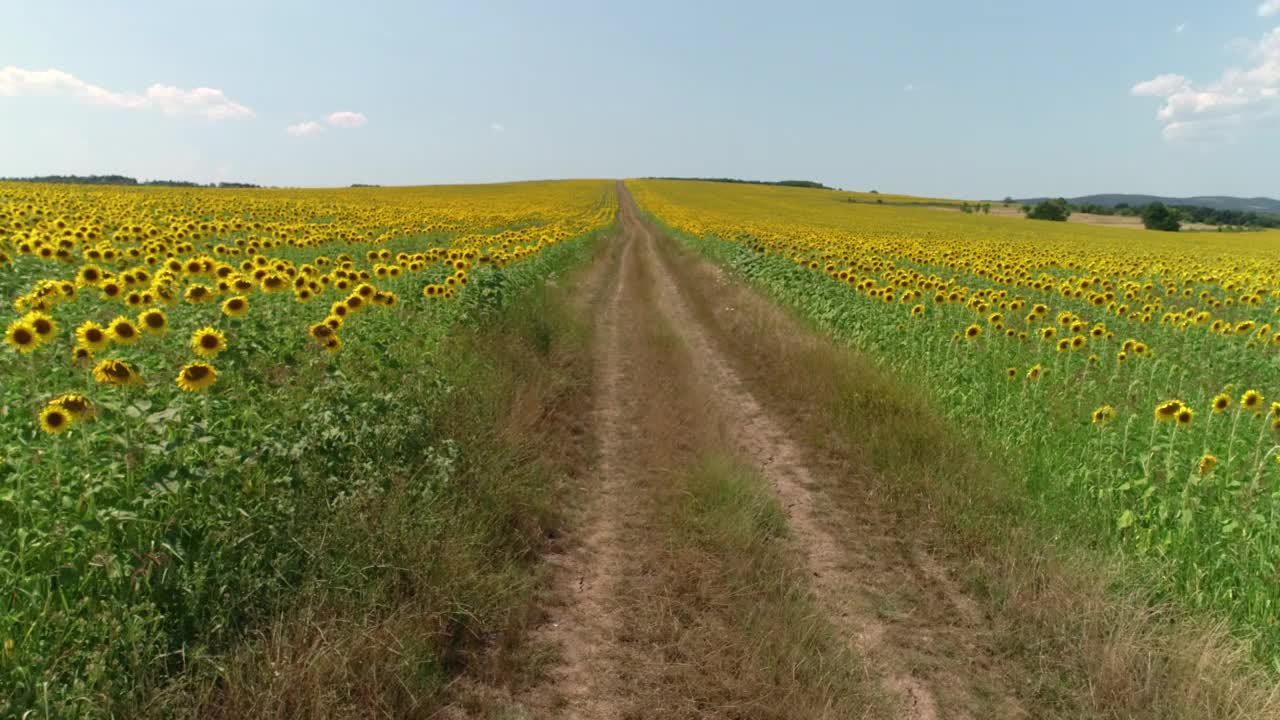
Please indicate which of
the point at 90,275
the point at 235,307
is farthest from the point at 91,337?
the point at 90,275

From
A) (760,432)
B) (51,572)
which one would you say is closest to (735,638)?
(51,572)

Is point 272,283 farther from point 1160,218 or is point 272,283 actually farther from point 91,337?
point 1160,218

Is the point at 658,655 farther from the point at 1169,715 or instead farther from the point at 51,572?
the point at 51,572

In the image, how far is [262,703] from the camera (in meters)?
2.74

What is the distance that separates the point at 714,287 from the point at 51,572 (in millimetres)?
14660

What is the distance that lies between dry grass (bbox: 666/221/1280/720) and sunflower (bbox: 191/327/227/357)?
488 cm

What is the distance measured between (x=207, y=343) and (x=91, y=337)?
65 centimetres

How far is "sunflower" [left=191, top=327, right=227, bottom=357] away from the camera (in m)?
4.11

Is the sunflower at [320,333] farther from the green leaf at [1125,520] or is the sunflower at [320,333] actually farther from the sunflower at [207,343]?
the green leaf at [1125,520]

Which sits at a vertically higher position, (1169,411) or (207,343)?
(207,343)

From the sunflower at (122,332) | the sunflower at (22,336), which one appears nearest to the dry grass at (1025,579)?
the sunflower at (122,332)

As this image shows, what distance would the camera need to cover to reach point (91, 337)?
11.7ft

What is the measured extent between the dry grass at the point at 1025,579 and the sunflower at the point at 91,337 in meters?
5.32

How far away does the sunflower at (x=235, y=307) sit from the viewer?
4.70m
